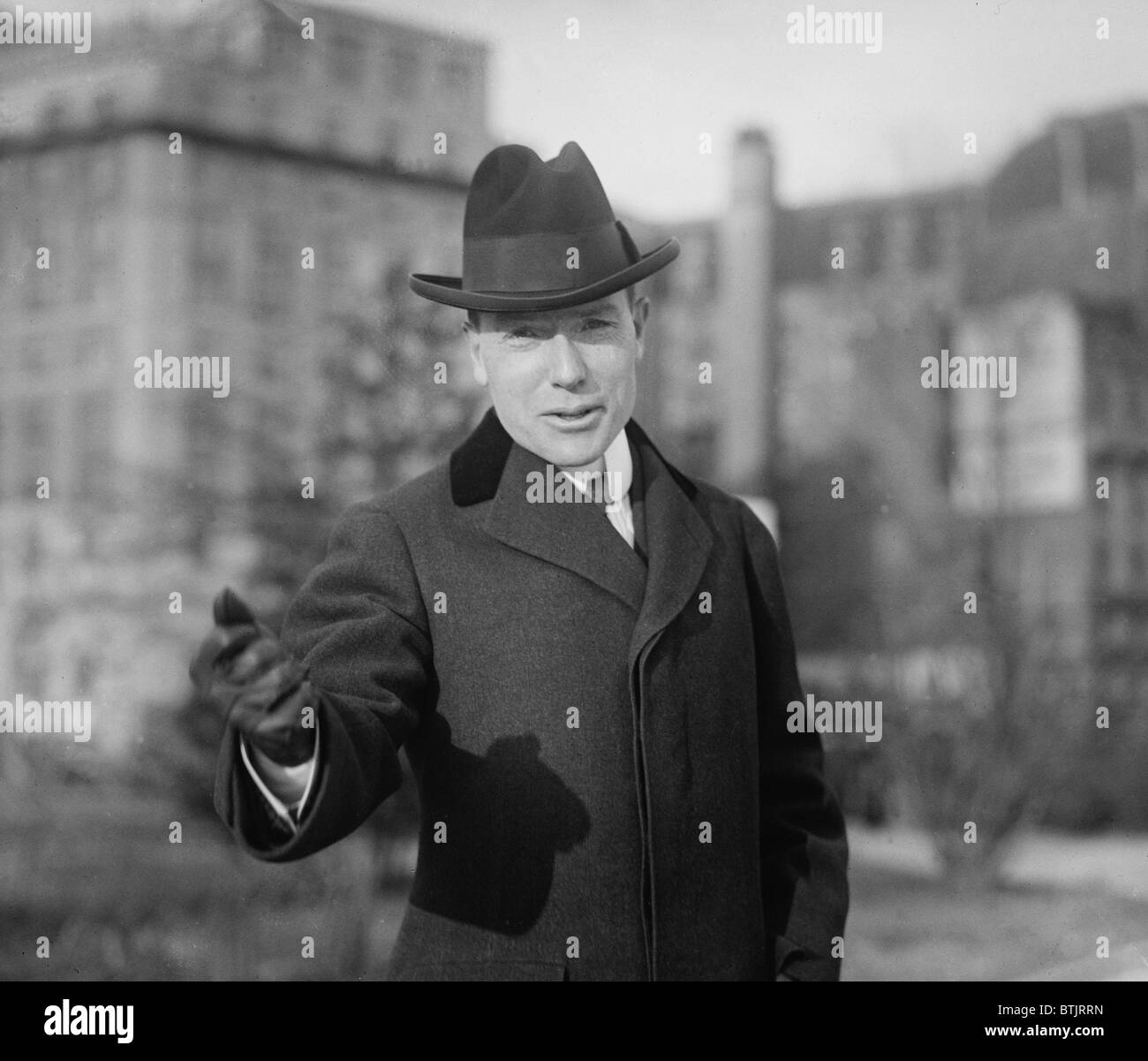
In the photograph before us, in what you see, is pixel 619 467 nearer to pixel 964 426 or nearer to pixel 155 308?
pixel 155 308

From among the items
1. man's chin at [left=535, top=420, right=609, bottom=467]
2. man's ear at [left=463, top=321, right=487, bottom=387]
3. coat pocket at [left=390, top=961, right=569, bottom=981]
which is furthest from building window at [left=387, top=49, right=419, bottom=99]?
coat pocket at [left=390, top=961, right=569, bottom=981]

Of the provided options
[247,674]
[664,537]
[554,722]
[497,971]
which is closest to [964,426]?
[664,537]

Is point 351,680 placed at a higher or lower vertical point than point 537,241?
lower

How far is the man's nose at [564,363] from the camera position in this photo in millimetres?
2115

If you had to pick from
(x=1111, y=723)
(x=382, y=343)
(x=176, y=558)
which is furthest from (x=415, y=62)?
(x=1111, y=723)

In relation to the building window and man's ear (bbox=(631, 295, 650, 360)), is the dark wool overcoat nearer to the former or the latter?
man's ear (bbox=(631, 295, 650, 360))

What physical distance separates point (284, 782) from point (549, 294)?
34.4 inches

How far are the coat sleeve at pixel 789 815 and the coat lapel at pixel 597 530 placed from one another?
0.19 m

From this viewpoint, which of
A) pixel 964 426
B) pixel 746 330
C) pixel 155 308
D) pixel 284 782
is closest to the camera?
pixel 284 782

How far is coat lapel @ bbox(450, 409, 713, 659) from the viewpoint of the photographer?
83.5 inches

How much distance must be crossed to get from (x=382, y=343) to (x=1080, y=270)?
3.47 meters

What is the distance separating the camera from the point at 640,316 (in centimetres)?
230

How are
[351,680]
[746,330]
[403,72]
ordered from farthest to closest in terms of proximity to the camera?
[746,330] < [403,72] < [351,680]

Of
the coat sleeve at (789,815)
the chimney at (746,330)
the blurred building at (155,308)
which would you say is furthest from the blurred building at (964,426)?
the coat sleeve at (789,815)
